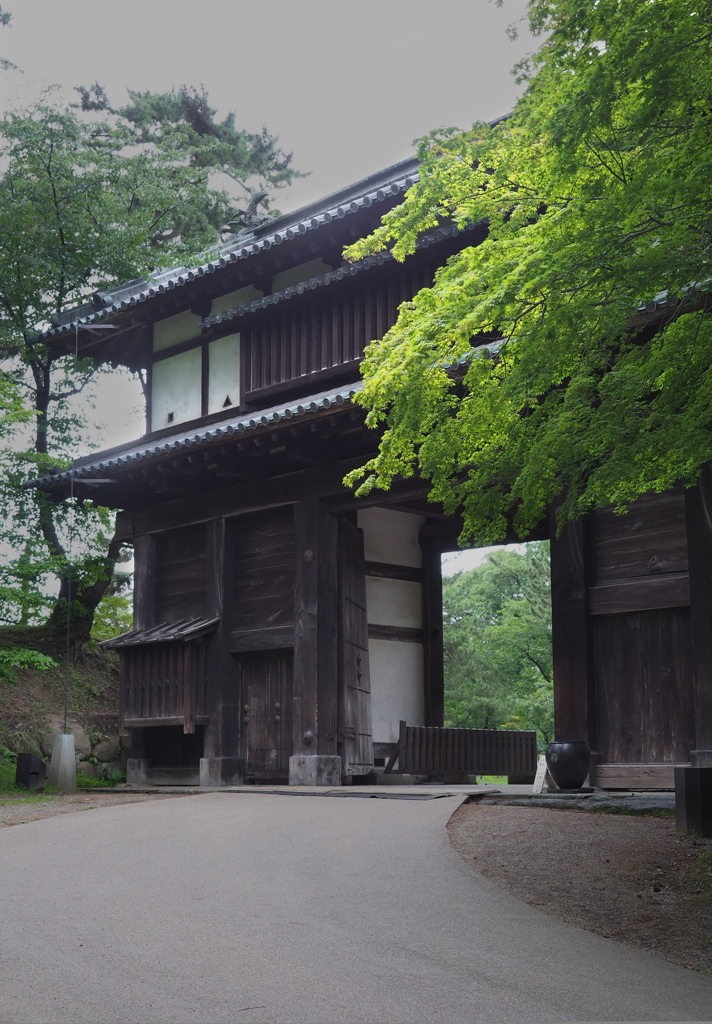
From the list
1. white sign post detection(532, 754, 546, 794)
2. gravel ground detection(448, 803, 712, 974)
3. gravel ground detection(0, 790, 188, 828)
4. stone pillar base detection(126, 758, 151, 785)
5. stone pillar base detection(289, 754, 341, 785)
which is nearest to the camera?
gravel ground detection(448, 803, 712, 974)

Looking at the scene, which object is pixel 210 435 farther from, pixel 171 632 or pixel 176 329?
pixel 176 329

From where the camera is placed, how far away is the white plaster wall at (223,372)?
14828mm

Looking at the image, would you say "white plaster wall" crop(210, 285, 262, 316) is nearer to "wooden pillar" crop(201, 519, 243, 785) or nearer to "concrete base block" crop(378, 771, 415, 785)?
"wooden pillar" crop(201, 519, 243, 785)

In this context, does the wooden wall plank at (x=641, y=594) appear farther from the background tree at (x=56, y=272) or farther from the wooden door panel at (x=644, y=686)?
the background tree at (x=56, y=272)

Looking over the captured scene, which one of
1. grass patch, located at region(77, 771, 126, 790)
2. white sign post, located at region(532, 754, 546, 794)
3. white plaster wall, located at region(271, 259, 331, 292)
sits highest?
white plaster wall, located at region(271, 259, 331, 292)

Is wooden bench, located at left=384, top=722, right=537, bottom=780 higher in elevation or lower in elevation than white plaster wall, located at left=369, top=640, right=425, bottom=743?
lower

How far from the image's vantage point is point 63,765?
14.1m

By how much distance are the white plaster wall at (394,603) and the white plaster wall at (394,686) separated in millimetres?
340

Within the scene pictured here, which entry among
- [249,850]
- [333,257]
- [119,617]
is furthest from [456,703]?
[249,850]

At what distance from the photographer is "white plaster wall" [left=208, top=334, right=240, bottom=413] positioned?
14828 mm

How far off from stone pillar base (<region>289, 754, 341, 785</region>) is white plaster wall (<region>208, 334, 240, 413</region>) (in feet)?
17.3

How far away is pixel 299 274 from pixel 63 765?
782cm

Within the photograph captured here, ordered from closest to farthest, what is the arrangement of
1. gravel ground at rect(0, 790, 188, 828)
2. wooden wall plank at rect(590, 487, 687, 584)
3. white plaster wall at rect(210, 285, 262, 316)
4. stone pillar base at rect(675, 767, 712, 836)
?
stone pillar base at rect(675, 767, 712, 836) < gravel ground at rect(0, 790, 188, 828) < wooden wall plank at rect(590, 487, 687, 584) < white plaster wall at rect(210, 285, 262, 316)

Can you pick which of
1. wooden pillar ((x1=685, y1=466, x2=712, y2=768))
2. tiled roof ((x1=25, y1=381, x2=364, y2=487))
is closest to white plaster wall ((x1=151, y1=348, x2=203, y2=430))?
tiled roof ((x1=25, y1=381, x2=364, y2=487))
